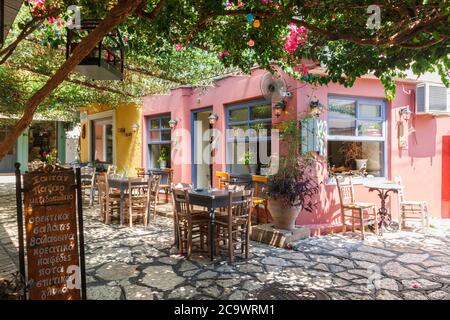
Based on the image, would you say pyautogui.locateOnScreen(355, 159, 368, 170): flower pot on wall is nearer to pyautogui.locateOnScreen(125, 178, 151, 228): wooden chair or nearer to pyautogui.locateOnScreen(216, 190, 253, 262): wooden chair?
pyautogui.locateOnScreen(216, 190, 253, 262): wooden chair

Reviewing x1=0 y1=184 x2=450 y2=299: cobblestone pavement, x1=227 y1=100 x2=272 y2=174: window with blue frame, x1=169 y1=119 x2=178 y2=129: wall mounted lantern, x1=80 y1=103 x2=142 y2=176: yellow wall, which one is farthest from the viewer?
x1=80 y1=103 x2=142 y2=176: yellow wall

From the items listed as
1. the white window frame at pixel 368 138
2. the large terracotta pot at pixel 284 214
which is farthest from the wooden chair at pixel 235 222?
the white window frame at pixel 368 138

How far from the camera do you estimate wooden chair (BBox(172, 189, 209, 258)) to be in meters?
4.81

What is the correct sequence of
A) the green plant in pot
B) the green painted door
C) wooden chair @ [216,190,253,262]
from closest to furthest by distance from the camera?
wooden chair @ [216,190,253,262]
the green plant in pot
the green painted door

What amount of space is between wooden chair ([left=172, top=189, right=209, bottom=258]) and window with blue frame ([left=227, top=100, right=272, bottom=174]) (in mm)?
2695

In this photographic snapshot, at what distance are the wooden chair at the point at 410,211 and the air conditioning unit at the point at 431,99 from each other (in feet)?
5.09

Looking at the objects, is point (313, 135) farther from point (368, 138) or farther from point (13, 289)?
point (13, 289)

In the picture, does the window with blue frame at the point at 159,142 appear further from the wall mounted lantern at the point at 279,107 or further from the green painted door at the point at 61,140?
the green painted door at the point at 61,140

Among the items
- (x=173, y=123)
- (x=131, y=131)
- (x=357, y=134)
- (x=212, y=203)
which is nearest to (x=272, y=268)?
(x=212, y=203)

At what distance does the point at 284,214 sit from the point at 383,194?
222 cm

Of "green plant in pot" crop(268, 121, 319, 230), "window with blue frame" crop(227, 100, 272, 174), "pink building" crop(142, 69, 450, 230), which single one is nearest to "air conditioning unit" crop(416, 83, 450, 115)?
"pink building" crop(142, 69, 450, 230)

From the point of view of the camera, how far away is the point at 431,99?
7.09 metres

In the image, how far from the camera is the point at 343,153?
7039mm

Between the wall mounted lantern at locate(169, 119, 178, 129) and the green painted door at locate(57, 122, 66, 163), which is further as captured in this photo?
the green painted door at locate(57, 122, 66, 163)
